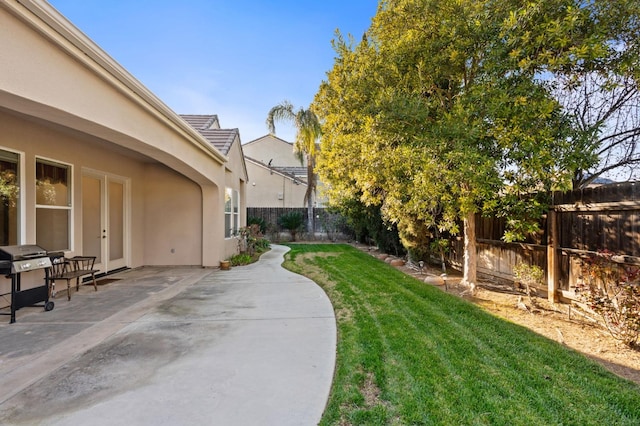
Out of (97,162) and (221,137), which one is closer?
(97,162)

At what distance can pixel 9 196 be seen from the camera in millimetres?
5477

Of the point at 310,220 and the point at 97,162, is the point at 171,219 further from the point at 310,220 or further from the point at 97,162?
the point at 310,220

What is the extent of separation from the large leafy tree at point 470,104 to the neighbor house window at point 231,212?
17.6 ft

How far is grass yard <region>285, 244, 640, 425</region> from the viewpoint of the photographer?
253 centimetres

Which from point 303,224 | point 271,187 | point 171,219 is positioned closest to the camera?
point 171,219

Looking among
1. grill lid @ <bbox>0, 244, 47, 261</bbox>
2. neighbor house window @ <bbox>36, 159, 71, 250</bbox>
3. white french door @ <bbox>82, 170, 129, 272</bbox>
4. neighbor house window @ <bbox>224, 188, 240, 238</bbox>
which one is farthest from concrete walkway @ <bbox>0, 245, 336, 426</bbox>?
neighbor house window @ <bbox>224, 188, 240, 238</bbox>

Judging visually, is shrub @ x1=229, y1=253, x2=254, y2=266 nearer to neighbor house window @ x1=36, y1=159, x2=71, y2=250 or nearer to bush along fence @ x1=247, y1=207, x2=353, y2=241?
neighbor house window @ x1=36, y1=159, x2=71, y2=250

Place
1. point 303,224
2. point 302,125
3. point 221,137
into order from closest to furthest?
point 221,137 → point 302,125 → point 303,224

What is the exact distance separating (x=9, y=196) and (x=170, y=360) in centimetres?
467

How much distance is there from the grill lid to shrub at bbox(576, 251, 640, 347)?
826cm

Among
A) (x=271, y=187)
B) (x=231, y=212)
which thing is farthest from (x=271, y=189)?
(x=231, y=212)

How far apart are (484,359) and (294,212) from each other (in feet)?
50.7

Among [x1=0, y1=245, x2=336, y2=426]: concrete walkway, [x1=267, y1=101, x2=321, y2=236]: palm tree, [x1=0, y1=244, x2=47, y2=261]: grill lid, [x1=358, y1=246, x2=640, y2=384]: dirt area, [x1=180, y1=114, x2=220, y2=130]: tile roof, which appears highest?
[x1=267, y1=101, x2=321, y2=236]: palm tree

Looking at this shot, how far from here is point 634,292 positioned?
3.74 metres
